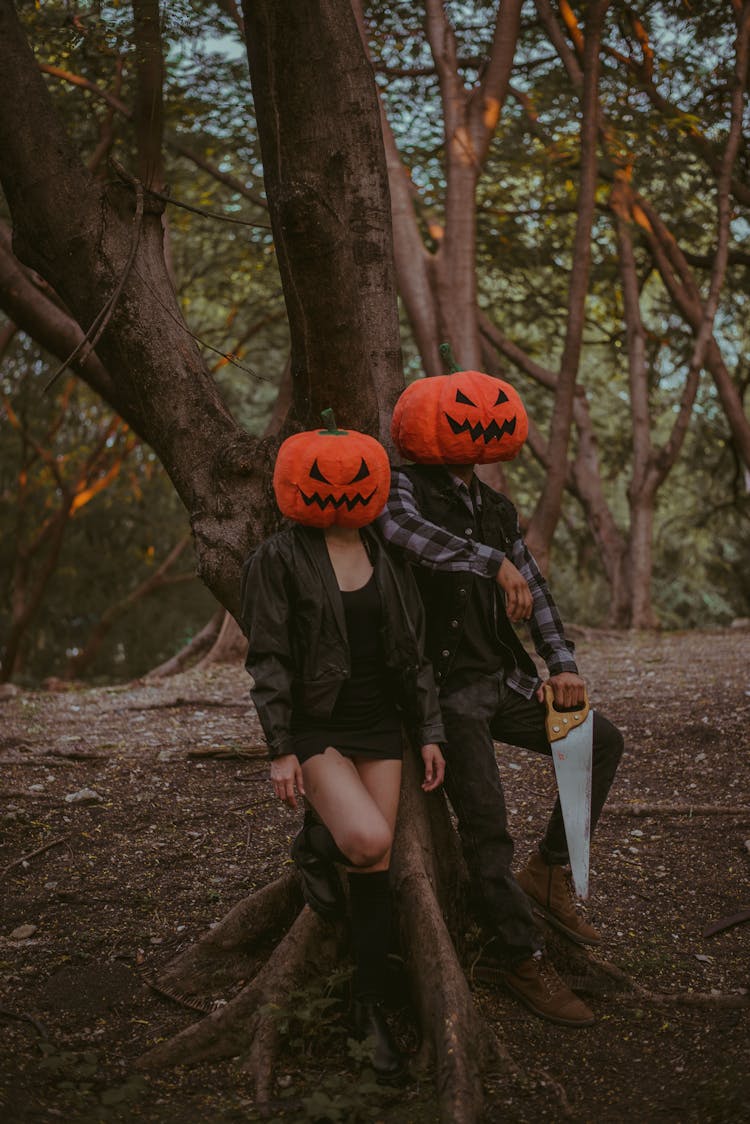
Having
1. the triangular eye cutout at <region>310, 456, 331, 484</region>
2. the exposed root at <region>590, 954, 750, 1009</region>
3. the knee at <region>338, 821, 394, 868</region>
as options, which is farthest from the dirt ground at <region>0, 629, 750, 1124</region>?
the triangular eye cutout at <region>310, 456, 331, 484</region>

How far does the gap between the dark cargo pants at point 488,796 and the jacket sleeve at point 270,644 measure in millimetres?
638

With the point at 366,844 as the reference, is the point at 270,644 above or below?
above

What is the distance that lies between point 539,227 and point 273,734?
12830 mm

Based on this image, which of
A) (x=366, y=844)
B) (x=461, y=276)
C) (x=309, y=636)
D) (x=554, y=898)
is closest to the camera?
(x=366, y=844)

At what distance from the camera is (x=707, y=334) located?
12.7 meters

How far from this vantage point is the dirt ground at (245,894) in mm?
3000

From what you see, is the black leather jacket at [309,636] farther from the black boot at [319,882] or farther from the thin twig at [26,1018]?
the thin twig at [26,1018]

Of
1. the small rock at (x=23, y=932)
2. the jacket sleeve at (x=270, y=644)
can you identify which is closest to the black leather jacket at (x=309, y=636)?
the jacket sleeve at (x=270, y=644)

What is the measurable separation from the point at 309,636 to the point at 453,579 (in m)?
0.58

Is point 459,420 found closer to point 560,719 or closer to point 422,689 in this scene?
point 422,689

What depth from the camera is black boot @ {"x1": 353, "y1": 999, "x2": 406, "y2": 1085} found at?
3.07 metres

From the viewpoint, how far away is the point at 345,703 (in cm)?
330

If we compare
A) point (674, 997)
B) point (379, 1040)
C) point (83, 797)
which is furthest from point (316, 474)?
point (83, 797)

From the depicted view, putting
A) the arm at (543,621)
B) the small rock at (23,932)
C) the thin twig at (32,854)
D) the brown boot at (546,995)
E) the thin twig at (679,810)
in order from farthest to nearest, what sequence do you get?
the thin twig at (679,810) < the thin twig at (32,854) < the small rock at (23,932) < the arm at (543,621) < the brown boot at (546,995)
